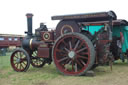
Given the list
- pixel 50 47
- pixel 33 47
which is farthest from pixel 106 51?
pixel 33 47

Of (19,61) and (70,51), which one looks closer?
(70,51)

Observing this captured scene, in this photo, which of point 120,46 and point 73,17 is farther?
point 120,46

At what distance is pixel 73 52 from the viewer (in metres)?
5.39

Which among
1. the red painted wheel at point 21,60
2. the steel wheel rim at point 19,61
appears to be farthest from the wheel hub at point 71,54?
the steel wheel rim at point 19,61

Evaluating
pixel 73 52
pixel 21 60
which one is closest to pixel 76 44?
pixel 73 52

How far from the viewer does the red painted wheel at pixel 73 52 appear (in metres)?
5.14

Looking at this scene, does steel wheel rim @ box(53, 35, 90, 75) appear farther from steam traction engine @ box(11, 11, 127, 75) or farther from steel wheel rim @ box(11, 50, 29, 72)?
steel wheel rim @ box(11, 50, 29, 72)

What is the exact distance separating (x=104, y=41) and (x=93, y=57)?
71 cm

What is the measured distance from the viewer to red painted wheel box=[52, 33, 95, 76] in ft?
16.9

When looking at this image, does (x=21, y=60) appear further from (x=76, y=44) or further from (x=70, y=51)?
(x=76, y=44)

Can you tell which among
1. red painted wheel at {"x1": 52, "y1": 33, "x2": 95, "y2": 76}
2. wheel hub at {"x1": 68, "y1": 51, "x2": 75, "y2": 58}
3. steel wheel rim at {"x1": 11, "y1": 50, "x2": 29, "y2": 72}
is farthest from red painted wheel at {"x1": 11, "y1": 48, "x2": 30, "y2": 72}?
wheel hub at {"x1": 68, "y1": 51, "x2": 75, "y2": 58}

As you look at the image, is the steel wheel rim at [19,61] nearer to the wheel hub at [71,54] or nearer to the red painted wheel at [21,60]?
the red painted wheel at [21,60]

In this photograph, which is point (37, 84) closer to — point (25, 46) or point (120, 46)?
point (25, 46)

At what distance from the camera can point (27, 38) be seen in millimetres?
7184
